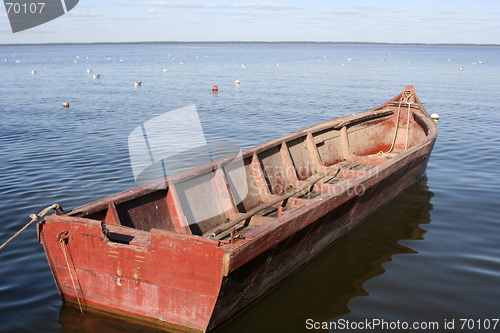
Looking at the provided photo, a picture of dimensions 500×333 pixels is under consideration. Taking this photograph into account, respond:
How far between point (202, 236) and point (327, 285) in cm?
183

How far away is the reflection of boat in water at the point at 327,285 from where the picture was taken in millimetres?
4363

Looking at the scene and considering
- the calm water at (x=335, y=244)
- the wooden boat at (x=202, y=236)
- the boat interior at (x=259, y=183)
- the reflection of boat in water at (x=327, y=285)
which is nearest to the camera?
the wooden boat at (x=202, y=236)

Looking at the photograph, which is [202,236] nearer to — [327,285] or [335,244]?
[327,285]

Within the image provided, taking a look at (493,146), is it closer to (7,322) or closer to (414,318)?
(414,318)

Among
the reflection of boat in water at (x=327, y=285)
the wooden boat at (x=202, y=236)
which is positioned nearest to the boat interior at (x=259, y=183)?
the wooden boat at (x=202, y=236)

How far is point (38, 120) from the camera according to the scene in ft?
52.2

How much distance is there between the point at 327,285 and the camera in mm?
5297

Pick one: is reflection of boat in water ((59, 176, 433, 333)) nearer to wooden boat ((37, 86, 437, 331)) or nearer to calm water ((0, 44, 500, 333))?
calm water ((0, 44, 500, 333))

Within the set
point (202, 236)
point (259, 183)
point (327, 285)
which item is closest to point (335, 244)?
point (327, 285)

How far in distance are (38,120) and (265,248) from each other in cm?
1489

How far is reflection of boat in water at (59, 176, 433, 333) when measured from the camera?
14.3 feet

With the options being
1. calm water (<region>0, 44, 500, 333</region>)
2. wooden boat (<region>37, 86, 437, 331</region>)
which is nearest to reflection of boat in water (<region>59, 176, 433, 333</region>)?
calm water (<region>0, 44, 500, 333</region>)

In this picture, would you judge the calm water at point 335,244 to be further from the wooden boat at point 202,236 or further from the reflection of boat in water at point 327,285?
the wooden boat at point 202,236

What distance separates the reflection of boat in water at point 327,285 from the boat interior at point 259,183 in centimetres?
92
